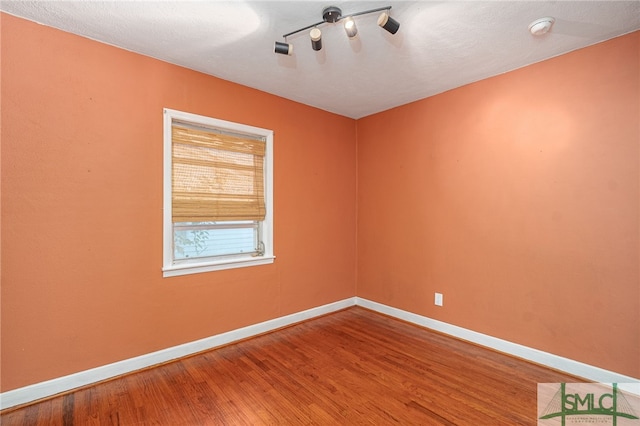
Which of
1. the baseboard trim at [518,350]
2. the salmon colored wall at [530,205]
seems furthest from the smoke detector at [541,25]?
the baseboard trim at [518,350]

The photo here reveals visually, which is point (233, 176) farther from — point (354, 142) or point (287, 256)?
point (354, 142)

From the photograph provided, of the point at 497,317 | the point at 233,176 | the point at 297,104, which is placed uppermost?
the point at 297,104

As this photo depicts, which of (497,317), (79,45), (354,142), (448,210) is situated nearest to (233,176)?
(79,45)

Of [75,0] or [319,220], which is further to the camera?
[319,220]

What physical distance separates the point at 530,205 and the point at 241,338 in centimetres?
295

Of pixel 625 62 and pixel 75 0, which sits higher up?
pixel 75 0

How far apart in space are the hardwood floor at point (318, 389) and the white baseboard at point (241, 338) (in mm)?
66

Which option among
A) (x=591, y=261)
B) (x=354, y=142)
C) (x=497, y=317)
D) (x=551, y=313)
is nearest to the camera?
(x=591, y=261)

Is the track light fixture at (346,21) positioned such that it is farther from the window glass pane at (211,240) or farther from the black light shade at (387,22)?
the window glass pane at (211,240)

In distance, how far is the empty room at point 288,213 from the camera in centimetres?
195

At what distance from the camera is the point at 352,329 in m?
3.25

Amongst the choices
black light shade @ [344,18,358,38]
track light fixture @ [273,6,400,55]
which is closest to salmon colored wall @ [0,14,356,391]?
track light fixture @ [273,6,400,55]

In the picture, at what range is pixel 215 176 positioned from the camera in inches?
112

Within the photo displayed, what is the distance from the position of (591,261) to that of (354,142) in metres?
2.77
